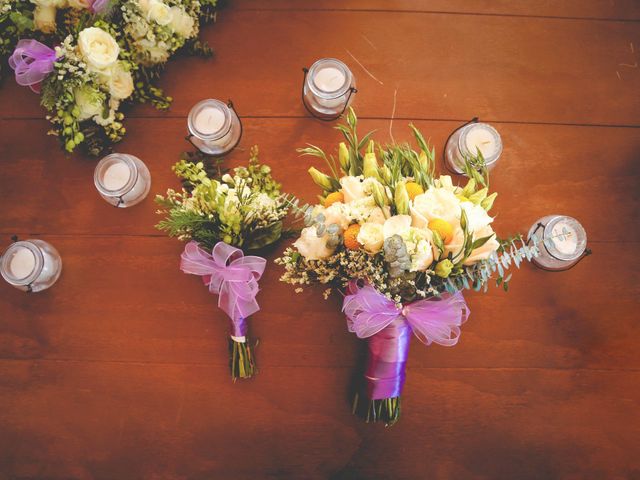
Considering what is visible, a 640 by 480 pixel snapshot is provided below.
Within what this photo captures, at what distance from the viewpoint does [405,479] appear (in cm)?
120

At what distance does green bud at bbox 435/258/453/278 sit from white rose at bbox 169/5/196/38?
3.12 ft

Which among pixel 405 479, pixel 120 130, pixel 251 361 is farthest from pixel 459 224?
pixel 120 130

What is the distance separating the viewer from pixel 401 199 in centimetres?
79

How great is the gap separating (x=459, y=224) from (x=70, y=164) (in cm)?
110

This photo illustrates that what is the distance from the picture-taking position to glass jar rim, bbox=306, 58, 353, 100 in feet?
3.82

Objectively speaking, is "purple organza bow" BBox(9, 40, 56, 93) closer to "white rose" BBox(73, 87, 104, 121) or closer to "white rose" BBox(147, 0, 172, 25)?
"white rose" BBox(73, 87, 104, 121)

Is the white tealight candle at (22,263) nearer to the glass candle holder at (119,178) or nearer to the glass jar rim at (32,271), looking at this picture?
the glass jar rim at (32,271)

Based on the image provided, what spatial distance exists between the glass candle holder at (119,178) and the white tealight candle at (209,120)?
203 millimetres

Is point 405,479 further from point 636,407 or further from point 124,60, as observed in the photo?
point 124,60

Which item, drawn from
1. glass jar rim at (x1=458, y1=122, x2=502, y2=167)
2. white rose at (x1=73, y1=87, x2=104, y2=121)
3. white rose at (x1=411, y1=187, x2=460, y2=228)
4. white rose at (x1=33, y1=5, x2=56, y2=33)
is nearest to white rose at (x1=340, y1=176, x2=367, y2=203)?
white rose at (x1=411, y1=187, x2=460, y2=228)

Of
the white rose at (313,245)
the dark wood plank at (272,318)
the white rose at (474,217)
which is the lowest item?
the dark wood plank at (272,318)

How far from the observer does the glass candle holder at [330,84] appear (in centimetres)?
117

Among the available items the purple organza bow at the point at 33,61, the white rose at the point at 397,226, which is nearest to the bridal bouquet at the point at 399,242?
the white rose at the point at 397,226

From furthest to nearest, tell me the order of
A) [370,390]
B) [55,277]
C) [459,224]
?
[55,277]
[370,390]
[459,224]
